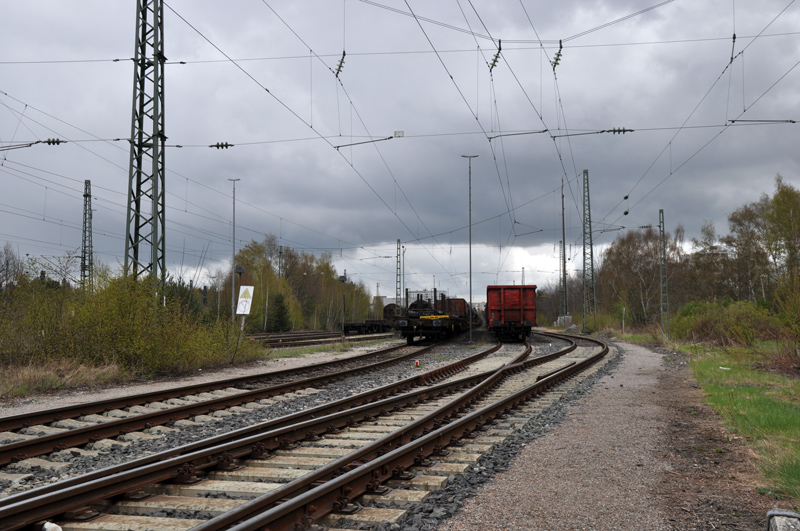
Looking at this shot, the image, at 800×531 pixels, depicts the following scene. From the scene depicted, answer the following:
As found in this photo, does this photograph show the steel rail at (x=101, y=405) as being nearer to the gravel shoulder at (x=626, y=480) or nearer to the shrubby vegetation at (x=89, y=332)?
the shrubby vegetation at (x=89, y=332)

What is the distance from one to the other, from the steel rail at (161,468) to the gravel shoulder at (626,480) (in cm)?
274

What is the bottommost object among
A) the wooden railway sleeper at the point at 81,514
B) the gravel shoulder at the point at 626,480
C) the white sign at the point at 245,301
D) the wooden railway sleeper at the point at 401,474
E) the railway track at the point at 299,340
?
the railway track at the point at 299,340

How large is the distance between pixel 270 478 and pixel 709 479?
4443mm

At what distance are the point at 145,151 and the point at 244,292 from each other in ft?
22.4

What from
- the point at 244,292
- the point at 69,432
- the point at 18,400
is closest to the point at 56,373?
the point at 18,400

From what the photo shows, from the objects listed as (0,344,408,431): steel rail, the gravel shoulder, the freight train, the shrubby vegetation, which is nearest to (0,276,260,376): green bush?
the shrubby vegetation

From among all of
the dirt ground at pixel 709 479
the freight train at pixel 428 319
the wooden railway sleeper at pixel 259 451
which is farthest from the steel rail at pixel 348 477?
the freight train at pixel 428 319

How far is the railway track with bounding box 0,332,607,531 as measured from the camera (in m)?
4.75

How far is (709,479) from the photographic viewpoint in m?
6.23

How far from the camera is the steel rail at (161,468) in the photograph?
15.4ft

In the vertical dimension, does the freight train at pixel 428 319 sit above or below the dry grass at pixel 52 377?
above

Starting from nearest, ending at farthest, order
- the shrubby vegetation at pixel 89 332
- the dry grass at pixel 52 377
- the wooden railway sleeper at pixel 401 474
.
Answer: the wooden railway sleeper at pixel 401 474 < the dry grass at pixel 52 377 < the shrubby vegetation at pixel 89 332

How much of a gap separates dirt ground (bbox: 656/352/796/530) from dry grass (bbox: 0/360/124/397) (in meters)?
11.7

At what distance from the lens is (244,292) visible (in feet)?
71.6
